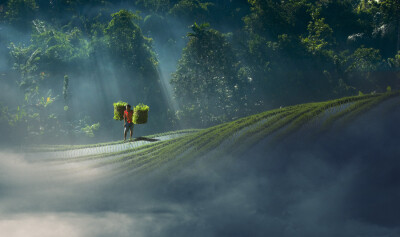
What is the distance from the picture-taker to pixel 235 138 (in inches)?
455

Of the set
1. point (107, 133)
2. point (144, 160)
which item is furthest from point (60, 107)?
point (144, 160)

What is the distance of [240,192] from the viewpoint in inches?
372

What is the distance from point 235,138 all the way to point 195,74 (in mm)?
11117

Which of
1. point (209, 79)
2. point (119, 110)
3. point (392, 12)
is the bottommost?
point (119, 110)

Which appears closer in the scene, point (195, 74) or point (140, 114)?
point (140, 114)

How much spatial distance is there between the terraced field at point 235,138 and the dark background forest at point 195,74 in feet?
23.8

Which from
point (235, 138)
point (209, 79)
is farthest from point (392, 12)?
point (235, 138)

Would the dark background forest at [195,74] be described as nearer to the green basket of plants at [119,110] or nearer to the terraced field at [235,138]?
the green basket of plants at [119,110]

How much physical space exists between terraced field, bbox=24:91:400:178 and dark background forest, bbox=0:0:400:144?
7.26 metres

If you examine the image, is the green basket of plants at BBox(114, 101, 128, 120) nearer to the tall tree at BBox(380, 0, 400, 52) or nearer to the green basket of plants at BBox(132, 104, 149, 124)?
the green basket of plants at BBox(132, 104, 149, 124)

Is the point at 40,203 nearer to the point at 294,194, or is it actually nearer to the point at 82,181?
the point at 82,181

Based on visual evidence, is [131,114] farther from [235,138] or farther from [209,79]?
[209,79]

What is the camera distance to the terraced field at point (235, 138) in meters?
11.0

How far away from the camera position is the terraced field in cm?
1097
